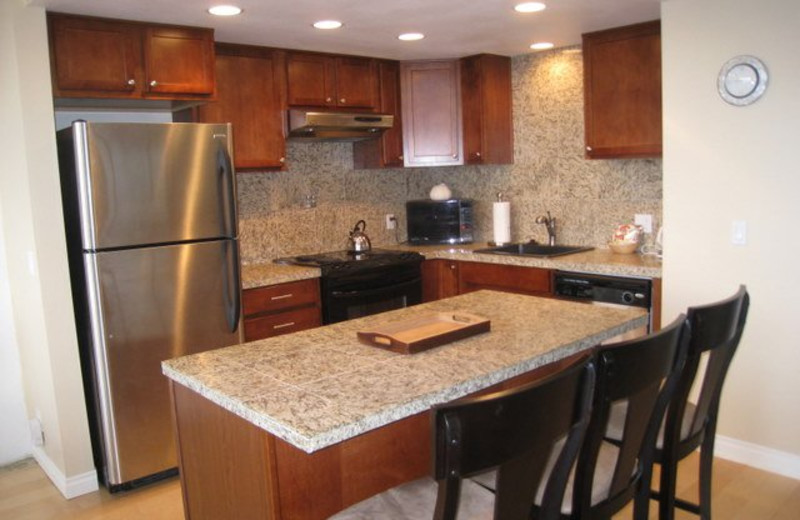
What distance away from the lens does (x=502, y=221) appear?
15.7 feet

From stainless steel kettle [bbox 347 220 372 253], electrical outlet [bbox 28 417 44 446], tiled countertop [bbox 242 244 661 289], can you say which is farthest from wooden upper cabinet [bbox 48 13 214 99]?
electrical outlet [bbox 28 417 44 446]

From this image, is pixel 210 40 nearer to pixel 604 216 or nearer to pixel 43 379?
pixel 43 379

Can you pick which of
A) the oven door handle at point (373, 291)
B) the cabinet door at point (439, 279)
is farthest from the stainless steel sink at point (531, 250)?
the oven door handle at point (373, 291)

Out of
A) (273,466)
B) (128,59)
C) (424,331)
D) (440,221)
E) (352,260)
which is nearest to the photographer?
(273,466)

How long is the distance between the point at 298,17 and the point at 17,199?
1620 millimetres

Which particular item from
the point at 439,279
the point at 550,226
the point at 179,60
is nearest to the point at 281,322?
the point at 439,279

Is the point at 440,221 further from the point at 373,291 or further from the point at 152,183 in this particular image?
the point at 152,183

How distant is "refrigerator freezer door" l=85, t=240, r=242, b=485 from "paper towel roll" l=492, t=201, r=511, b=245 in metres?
→ 2.06

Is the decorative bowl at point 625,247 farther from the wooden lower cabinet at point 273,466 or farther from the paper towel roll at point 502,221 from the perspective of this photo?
the wooden lower cabinet at point 273,466

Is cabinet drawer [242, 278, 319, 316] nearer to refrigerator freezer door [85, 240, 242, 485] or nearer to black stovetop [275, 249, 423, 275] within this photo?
black stovetop [275, 249, 423, 275]

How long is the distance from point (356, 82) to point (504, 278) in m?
1.60

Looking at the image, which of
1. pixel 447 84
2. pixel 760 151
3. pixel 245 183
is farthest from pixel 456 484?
pixel 447 84

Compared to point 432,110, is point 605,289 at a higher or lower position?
lower

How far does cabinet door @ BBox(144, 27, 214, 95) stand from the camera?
3.37 meters
